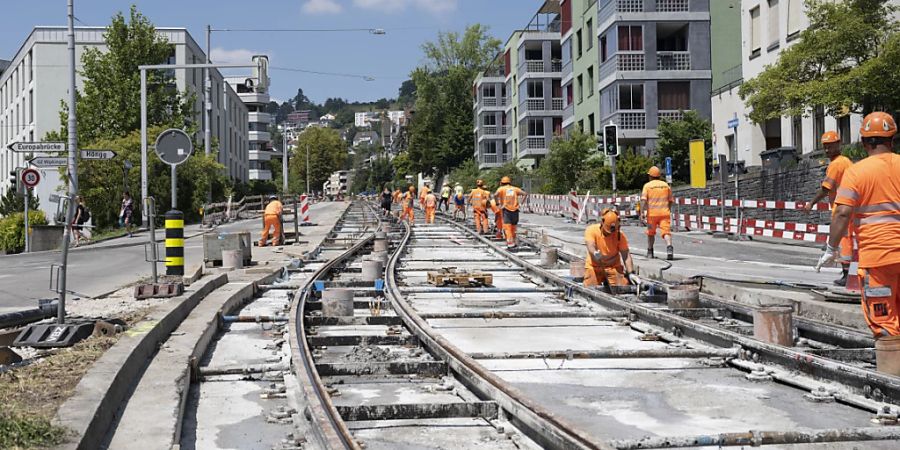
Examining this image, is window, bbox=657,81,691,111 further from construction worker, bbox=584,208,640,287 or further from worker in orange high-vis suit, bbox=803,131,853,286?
worker in orange high-vis suit, bbox=803,131,853,286

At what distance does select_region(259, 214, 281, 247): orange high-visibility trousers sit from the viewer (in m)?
23.7

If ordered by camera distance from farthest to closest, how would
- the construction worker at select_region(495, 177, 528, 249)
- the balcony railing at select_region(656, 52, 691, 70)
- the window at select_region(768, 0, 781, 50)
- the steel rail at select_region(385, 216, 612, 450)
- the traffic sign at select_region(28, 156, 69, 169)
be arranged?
the balcony railing at select_region(656, 52, 691, 70), the window at select_region(768, 0, 781, 50), the traffic sign at select_region(28, 156, 69, 169), the construction worker at select_region(495, 177, 528, 249), the steel rail at select_region(385, 216, 612, 450)

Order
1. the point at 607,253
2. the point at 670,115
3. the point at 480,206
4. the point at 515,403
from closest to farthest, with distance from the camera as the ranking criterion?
the point at 515,403 → the point at 607,253 → the point at 480,206 → the point at 670,115

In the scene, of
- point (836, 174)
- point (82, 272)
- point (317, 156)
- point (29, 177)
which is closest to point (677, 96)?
point (29, 177)

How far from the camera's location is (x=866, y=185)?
674 centimetres

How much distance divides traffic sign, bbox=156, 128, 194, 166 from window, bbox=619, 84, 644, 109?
35.6 meters

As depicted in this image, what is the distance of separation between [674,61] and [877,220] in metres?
43.5

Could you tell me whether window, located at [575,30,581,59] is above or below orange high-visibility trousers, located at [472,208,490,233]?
above

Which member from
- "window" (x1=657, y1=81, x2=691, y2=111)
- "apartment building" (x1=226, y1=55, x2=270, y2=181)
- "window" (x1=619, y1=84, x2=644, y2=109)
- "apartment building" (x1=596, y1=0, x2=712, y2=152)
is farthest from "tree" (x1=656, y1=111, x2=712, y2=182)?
"apartment building" (x1=226, y1=55, x2=270, y2=181)

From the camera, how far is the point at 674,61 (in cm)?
4856

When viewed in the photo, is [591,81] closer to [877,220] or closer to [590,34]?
[590,34]

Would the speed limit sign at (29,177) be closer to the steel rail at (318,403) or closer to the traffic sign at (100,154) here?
the traffic sign at (100,154)

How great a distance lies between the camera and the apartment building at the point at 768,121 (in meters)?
29.4

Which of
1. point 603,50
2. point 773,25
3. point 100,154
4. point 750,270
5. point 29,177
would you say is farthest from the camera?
point 603,50
